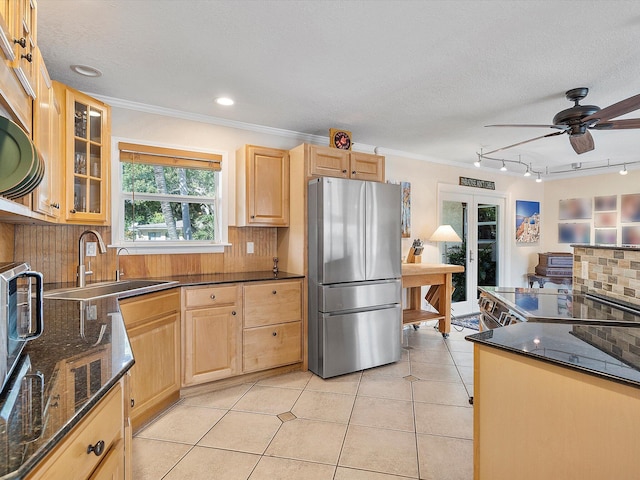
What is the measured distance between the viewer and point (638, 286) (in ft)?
5.95

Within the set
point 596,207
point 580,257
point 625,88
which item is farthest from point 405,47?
point 596,207

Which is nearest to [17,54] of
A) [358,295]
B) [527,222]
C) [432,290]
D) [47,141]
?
[47,141]

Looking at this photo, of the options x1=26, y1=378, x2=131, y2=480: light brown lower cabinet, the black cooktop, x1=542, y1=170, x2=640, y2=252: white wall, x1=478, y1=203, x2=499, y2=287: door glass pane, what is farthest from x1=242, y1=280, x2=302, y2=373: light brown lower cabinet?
x1=542, y1=170, x2=640, y2=252: white wall

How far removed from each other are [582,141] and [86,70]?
384 centimetres

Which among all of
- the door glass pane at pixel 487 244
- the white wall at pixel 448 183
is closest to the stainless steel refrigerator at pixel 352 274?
the white wall at pixel 448 183

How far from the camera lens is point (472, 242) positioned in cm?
549

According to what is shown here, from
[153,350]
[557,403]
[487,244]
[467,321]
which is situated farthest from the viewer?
[487,244]

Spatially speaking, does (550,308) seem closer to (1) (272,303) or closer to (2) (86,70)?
(1) (272,303)

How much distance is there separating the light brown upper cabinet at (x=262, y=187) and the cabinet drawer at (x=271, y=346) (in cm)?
98

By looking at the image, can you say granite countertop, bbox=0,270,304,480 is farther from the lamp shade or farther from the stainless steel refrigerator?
the lamp shade

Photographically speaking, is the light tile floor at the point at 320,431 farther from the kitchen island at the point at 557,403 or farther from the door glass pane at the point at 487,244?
the door glass pane at the point at 487,244

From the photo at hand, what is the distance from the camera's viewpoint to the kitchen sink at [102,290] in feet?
7.21

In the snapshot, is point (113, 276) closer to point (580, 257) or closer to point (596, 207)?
point (580, 257)

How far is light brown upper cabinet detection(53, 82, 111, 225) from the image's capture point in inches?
91.1
